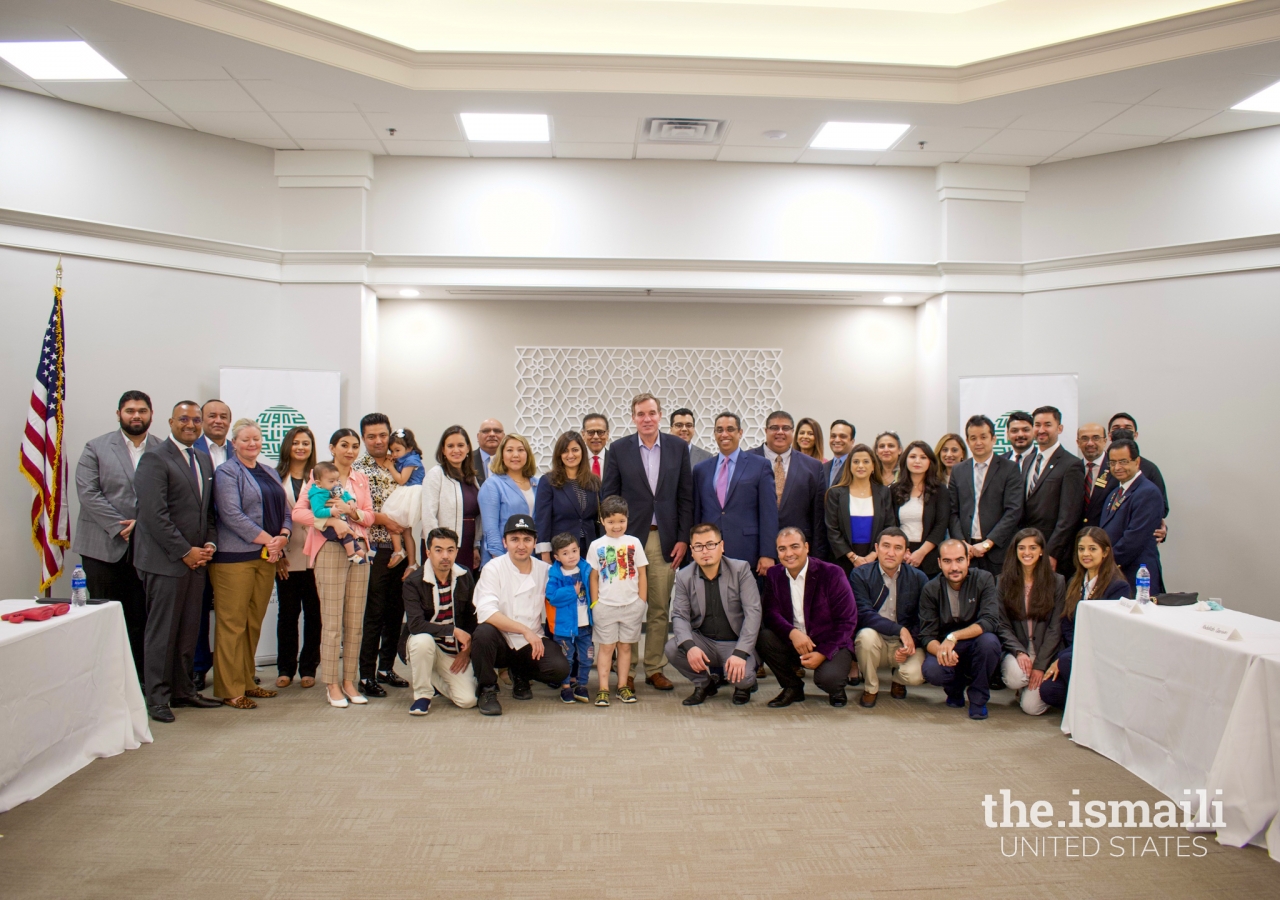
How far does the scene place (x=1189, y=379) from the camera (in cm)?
584

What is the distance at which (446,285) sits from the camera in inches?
242

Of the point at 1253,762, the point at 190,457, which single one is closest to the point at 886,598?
the point at 1253,762

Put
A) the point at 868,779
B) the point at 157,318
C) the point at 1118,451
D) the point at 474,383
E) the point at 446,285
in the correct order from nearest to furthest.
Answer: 1. the point at 868,779
2. the point at 1118,451
3. the point at 157,318
4. the point at 446,285
5. the point at 474,383

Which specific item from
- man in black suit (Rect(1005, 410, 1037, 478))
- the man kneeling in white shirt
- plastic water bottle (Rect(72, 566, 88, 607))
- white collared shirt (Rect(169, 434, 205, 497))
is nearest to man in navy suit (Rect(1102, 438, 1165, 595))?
man in black suit (Rect(1005, 410, 1037, 478))

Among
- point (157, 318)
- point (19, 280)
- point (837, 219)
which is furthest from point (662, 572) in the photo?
point (19, 280)

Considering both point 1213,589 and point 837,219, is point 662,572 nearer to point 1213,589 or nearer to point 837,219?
point 837,219

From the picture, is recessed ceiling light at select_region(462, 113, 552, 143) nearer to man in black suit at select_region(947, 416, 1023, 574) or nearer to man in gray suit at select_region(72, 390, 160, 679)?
man in gray suit at select_region(72, 390, 160, 679)

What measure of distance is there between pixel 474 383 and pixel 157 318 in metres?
2.20

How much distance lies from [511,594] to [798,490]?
1.71 m

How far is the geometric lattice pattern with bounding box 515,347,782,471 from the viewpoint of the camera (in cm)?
653

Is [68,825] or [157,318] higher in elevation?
[157,318]

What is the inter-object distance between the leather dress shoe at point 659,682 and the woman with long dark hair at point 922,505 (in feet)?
4.92

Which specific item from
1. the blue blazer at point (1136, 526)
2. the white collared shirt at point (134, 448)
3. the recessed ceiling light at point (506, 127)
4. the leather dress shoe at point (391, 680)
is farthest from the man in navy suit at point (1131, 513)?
the white collared shirt at point (134, 448)

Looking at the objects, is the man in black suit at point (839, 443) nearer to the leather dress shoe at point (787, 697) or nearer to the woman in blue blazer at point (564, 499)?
the leather dress shoe at point (787, 697)
